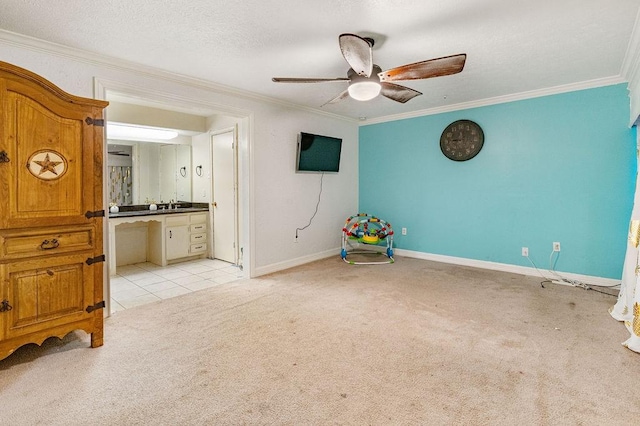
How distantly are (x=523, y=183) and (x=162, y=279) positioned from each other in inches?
189

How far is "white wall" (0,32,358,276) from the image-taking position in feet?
8.86

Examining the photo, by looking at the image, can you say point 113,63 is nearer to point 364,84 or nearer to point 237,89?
point 237,89

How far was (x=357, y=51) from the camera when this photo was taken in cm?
216

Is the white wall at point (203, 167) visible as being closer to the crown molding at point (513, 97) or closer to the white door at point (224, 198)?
the white door at point (224, 198)

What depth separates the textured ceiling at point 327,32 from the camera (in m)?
2.11

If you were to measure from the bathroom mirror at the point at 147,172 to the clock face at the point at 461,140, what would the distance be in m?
4.19

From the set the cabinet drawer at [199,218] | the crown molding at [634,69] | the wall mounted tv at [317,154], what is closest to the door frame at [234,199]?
the cabinet drawer at [199,218]

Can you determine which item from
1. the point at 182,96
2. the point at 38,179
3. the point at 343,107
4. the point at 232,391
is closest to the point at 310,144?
the point at 343,107

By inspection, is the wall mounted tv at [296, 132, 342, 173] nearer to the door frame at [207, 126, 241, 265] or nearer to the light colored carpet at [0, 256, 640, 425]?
the door frame at [207, 126, 241, 265]

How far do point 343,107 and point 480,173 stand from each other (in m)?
2.14

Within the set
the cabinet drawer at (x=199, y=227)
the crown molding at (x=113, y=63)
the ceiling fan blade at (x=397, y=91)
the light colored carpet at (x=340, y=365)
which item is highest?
the crown molding at (x=113, y=63)

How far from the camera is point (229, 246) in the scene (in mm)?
5043

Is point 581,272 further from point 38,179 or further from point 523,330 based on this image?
point 38,179

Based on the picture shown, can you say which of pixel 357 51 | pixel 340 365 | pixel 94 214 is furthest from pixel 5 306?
pixel 357 51
